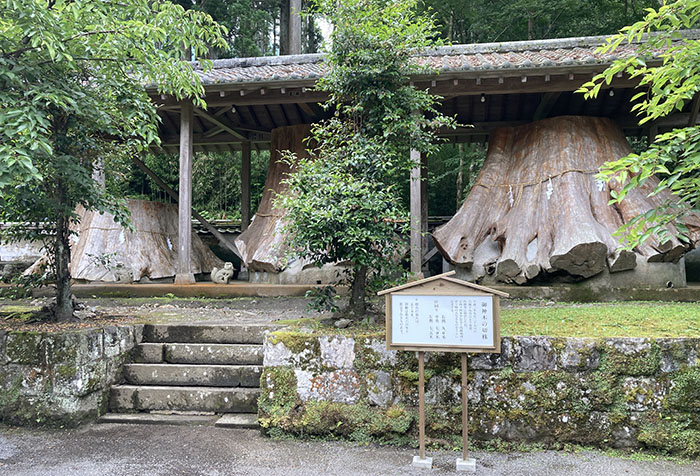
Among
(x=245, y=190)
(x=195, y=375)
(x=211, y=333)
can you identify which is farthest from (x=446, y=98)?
(x=195, y=375)

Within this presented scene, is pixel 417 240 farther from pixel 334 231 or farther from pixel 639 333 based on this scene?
pixel 639 333

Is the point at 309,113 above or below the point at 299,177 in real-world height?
above

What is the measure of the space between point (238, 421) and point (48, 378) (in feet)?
5.02

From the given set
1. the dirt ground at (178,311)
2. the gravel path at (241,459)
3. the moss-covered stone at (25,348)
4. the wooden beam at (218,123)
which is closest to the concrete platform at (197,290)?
the dirt ground at (178,311)

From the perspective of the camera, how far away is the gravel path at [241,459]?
9.26ft

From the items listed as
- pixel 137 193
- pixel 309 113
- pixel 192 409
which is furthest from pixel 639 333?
pixel 137 193

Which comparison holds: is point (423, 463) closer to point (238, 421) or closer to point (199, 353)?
Result: point (238, 421)

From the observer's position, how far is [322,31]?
21609 millimetres

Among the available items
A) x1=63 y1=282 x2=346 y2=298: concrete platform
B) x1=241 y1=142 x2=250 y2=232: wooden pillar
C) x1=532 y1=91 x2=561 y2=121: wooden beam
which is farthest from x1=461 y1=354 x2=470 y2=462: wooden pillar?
x1=241 y1=142 x2=250 y2=232: wooden pillar

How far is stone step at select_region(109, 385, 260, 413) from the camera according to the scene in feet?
12.2

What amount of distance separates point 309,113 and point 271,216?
1997mm

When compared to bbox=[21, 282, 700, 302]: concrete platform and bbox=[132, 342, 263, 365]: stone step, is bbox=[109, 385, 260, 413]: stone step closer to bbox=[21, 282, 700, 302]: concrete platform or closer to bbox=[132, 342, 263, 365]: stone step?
bbox=[132, 342, 263, 365]: stone step

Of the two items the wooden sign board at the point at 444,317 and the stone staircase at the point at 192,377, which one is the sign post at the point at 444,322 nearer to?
the wooden sign board at the point at 444,317

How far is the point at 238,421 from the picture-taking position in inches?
139
